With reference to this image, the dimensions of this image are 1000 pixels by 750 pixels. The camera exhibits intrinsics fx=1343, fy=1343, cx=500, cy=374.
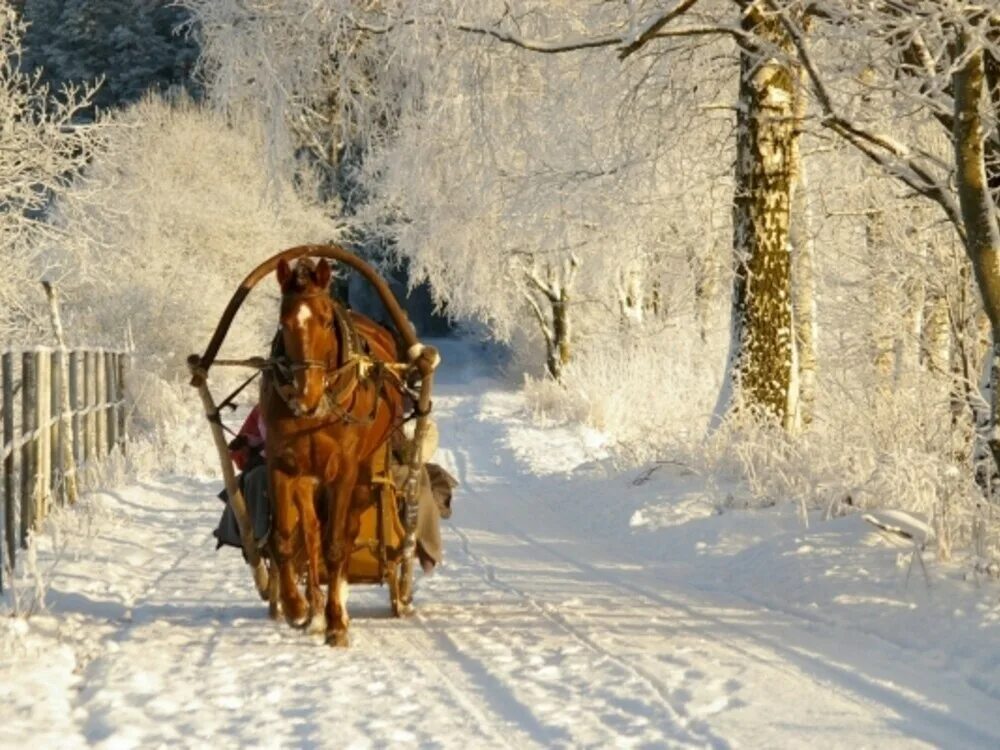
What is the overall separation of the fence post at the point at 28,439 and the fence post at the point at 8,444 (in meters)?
0.58

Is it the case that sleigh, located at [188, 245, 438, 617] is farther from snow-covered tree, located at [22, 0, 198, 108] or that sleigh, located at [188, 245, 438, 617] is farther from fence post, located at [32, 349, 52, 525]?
snow-covered tree, located at [22, 0, 198, 108]

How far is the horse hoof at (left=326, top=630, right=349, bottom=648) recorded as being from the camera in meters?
6.89

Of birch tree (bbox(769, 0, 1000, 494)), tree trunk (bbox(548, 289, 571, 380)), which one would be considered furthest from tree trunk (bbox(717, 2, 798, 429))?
tree trunk (bbox(548, 289, 571, 380))

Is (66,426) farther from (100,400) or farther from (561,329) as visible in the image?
(561,329)

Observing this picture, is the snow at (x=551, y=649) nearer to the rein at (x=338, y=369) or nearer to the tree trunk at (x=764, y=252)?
the rein at (x=338, y=369)

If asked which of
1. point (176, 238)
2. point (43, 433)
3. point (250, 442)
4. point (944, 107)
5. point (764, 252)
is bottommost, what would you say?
point (43, 433)

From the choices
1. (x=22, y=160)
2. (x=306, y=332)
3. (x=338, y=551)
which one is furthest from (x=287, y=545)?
(x=22, y=160)

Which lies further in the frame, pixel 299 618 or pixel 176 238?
pixel 176 238

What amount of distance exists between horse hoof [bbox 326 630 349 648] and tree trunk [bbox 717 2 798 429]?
21.1 feet

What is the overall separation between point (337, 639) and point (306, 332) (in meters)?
1.60

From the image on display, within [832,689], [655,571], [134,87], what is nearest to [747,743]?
[832,689]

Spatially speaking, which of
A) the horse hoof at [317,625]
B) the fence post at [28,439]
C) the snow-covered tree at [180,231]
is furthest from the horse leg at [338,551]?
the snow-covered tree at [180,231]

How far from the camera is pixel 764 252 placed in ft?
41.0

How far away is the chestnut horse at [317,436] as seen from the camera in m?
6.69
